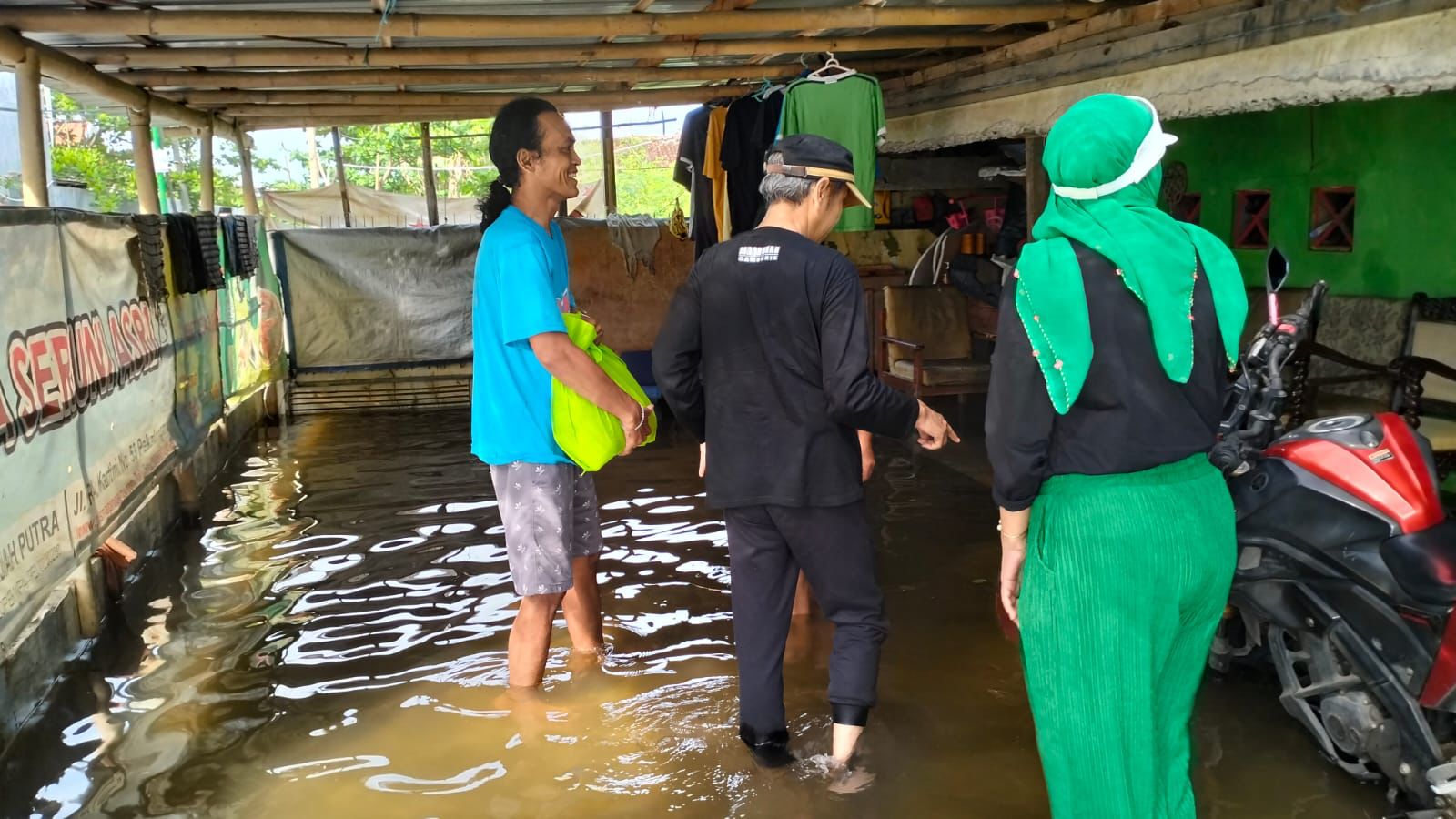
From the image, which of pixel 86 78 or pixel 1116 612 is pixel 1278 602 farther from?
pixel 86 78

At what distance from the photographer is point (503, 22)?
5395 millimetres

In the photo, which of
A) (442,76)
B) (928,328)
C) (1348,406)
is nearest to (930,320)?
(928,328)

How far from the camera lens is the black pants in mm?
3266

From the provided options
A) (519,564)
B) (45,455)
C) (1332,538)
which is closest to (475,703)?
(519,564)

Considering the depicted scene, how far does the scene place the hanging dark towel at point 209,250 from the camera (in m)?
7.34

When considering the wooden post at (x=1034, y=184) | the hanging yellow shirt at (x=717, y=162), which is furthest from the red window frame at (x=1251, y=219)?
the hanging yellow shirt at (x=717, y=162)

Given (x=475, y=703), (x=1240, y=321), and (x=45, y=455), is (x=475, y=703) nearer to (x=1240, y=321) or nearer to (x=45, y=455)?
(x=45, y=455)

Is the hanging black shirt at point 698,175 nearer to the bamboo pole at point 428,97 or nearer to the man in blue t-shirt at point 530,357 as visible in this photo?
the bamboo pole at point 428,97

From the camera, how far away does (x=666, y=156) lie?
97.8 ft

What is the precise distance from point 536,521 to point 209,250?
4.99 metres

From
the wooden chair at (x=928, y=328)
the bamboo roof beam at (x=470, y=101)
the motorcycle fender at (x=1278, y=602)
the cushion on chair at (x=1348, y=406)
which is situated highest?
the bamboo roof beam at (x=470, y=101)

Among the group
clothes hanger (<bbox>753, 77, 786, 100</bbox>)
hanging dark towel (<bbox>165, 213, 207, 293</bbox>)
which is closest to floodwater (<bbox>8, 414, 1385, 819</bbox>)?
hanging dark towel (<bbox>165, 213, 207, 293</bbox>)

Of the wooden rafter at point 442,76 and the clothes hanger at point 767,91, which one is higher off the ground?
the wooden rafter at point 442,76

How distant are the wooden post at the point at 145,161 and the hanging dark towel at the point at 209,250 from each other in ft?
1.40
